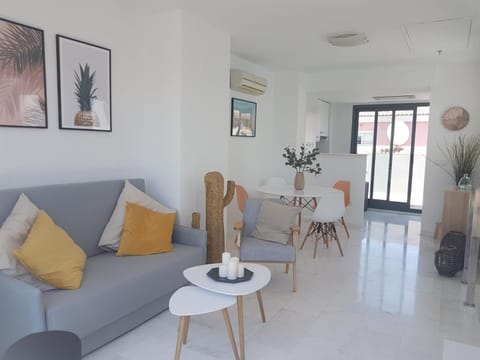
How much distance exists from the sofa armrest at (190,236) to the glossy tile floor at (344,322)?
2.03ft

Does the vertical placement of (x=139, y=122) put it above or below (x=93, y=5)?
below

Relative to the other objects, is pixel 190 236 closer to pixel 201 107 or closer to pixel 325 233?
pixel 201 107

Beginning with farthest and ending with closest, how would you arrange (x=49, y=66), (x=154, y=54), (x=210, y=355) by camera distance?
1. (x=154, y=54)
2. (x=49, y=66)
3. (x=210, y=355)

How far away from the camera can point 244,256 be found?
3.31m

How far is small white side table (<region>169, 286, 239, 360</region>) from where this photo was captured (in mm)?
1983

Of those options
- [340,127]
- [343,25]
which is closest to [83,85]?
[343,25]

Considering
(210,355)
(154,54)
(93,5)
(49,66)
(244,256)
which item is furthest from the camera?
(154,54)

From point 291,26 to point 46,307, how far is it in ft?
10.9

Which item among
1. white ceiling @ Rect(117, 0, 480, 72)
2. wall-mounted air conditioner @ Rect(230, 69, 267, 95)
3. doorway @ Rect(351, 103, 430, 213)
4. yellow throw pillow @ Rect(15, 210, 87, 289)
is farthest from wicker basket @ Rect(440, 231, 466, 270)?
yellow throw pillow @ Rect(15, 210, 87, 289)

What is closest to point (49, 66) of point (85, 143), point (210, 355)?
point (85, 143)

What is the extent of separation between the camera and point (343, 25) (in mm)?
3674

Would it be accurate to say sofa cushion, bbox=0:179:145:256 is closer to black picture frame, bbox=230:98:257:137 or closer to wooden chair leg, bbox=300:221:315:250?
black picture frame, bbox=230:98:257:137

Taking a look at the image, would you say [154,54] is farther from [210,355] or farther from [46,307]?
[210,355]

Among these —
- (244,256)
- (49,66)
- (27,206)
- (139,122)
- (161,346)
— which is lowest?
(161,346)
